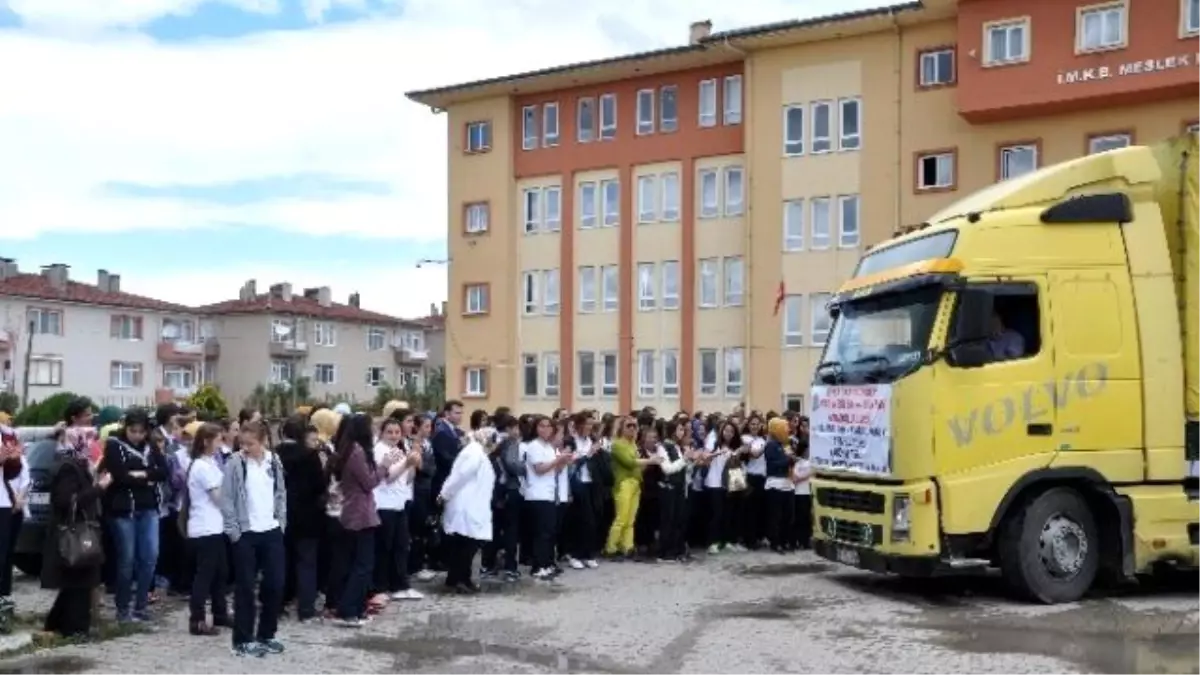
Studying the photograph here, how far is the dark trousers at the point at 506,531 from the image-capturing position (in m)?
15.0

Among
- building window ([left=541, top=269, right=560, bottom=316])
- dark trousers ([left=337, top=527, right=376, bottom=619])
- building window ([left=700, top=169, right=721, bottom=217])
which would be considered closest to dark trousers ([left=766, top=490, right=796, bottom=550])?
dark trousers ([left=337, top=527, right=376, bottom=619])

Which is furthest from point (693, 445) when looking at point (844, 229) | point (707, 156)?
point (707, 156)

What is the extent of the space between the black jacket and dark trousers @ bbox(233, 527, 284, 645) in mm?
1522

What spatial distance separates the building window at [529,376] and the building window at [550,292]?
1623 mm

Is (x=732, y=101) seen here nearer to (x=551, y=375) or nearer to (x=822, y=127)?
(x=822, y=127)

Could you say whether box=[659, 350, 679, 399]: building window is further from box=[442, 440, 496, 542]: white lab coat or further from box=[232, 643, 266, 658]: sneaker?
box=[232, 643, 266, 658]: sneaker

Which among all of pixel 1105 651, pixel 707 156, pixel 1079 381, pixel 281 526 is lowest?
pixel 1105 651

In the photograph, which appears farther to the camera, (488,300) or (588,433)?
(488,300)

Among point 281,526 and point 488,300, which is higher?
point 488,300

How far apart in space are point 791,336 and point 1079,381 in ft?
95.0

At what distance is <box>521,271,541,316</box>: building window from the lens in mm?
47656

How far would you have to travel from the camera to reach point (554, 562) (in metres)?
15.4

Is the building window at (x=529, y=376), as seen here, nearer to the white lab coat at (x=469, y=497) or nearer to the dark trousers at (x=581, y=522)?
the dark trousers at (x=581, y=522)

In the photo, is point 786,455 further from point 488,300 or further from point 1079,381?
point 488,300
